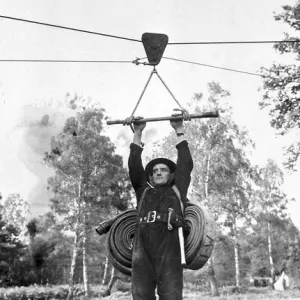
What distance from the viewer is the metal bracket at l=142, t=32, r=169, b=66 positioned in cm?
571

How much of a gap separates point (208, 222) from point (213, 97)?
64.6 ft

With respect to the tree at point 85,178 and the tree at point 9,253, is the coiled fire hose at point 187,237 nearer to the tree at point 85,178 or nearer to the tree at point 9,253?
the tree at point 85,178

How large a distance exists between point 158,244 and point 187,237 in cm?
39

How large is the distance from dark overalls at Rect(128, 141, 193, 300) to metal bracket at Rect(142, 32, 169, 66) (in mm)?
1383

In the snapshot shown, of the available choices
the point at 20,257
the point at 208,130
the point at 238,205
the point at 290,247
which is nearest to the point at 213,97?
the point at 208,130

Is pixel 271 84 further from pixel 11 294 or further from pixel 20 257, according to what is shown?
pixel 20 257

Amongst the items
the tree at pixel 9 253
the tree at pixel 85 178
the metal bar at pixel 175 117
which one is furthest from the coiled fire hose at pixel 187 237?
the tree at pixel 9 253

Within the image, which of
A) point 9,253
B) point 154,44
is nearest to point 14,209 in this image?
point 9,253

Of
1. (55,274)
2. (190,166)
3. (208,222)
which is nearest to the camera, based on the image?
(208,222)

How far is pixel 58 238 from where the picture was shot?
2269 centimetres

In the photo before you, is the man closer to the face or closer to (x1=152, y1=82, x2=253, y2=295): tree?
the face

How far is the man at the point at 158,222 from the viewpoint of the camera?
464cm

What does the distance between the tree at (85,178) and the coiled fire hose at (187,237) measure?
17.2m

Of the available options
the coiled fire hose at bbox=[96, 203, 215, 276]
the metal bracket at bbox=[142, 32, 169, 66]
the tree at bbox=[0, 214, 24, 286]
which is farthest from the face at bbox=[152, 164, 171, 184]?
the tree at bbox=[0, 214, 24, 286]
